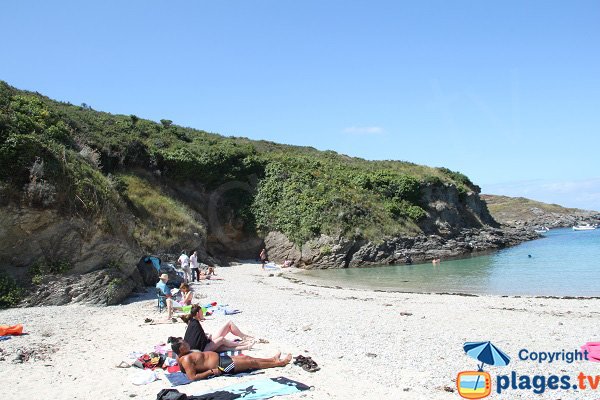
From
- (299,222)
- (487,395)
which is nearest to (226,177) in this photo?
(299,222)

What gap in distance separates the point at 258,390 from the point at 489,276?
21690 mm

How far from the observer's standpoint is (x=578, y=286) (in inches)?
845

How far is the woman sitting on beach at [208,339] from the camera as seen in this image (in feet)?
30.3

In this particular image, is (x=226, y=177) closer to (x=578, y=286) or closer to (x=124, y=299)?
(x=124, y=299)

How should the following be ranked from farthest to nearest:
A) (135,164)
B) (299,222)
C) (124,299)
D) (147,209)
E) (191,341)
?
(299,222)
(135,164)
(147,209)
(124,299)
(191,341)

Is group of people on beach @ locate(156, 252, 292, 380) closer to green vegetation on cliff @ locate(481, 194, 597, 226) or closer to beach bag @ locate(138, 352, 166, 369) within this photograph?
→ beach bag @ locate(138, 352, 166, 369)

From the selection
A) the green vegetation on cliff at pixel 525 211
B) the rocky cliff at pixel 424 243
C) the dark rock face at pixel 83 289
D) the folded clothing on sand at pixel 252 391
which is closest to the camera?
the folded clothing on sand at pixel 252 391

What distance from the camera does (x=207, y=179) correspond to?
37406 millimetres

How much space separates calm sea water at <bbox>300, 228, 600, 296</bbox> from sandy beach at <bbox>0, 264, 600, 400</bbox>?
3468mm

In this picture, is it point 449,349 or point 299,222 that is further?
point 299,222

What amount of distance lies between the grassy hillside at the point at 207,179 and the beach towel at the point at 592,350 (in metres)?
16.3

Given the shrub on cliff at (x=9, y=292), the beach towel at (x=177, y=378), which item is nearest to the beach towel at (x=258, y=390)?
the beach towel at (x=177, y=378)

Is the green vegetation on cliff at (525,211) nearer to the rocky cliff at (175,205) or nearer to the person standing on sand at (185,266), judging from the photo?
the rocky cliff at (175,205)

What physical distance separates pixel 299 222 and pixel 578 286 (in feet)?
65.6
